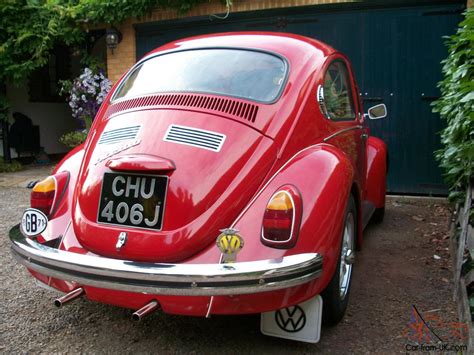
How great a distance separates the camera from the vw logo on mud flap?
2.35 m

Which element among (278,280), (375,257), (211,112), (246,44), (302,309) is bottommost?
(375,257)

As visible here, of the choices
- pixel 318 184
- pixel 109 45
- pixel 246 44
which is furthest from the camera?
pixel 109 45

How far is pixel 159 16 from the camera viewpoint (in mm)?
7613

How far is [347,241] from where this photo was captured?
291cm

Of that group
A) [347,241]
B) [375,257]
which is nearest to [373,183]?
[375,257]

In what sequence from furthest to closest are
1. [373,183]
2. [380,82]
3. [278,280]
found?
[380,82] < [373,183] < [278,280]

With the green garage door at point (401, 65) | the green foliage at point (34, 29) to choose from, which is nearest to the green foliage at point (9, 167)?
the green foliage at point (34, 29)

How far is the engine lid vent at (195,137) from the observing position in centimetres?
248

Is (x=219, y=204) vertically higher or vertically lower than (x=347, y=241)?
higher

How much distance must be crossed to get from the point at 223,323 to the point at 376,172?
242 centimetres

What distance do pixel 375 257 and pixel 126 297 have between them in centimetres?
255

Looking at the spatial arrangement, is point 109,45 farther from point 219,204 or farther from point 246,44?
point 219,204

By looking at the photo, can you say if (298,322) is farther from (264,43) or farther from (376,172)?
(376,172)

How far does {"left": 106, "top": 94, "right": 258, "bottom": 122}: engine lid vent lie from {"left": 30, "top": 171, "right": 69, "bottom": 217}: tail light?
66cm
